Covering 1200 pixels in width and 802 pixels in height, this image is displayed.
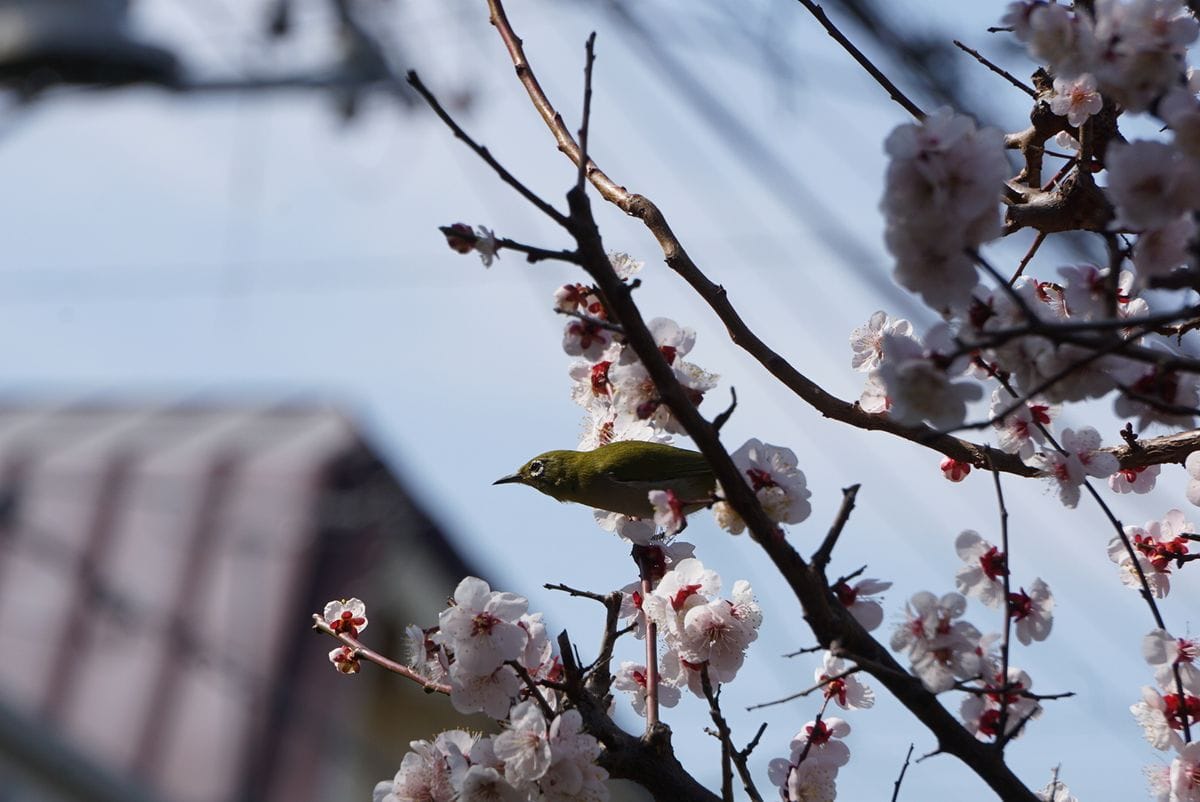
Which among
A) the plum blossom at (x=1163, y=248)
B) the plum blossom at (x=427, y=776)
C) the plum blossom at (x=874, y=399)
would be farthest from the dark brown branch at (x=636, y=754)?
the plum blossom at (x=1163, y=248)

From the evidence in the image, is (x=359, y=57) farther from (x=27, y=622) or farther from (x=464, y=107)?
(x=27, y=622)

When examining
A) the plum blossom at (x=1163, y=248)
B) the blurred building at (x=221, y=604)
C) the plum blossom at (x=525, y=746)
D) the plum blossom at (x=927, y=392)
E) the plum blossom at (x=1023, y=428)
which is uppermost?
the blurred building at (x=221, y=604)

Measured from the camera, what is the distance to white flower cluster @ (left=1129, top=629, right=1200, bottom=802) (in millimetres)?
1373

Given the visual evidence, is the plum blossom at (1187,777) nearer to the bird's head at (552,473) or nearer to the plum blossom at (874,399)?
the plum blossom at (874,399)

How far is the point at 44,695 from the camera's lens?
7961 mm

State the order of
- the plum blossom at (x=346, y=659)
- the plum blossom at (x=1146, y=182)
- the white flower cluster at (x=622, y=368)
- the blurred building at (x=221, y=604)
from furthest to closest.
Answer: the blurred building at (x=221, y=604) → the plum blossom at (x=346, y=659) → the white flower cluster at (x=622, y=368) → the plum blossom at (x=1146, y=182)

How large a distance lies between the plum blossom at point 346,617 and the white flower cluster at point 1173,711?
35.6 inches

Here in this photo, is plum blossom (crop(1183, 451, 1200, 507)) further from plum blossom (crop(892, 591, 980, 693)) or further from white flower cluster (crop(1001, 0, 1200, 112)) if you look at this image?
white flower cluster (crop(1001, 0, 1200, 112))

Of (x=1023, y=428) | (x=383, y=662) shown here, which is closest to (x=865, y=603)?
(x=1023, y=428)

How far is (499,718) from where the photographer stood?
140 cm

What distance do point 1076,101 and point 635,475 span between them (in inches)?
26.4

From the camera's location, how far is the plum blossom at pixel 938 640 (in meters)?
1.23

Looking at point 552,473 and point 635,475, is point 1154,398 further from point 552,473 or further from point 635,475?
point 552,473

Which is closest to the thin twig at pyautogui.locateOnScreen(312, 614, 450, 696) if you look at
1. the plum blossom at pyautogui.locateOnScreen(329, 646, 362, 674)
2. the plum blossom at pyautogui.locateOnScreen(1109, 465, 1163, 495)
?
the plum blossom at pyautogui.locateOnScreen(329, 646, 362, 674)
